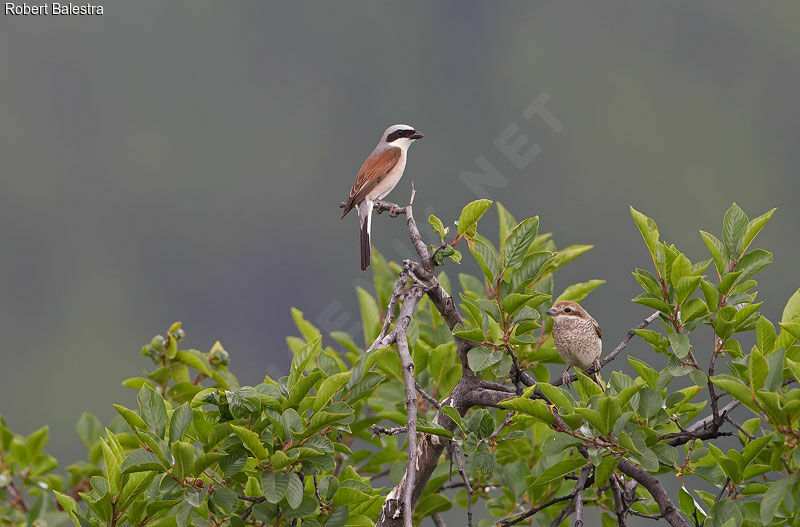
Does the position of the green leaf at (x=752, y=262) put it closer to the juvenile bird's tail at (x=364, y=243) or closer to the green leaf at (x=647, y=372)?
the green leaf at (x=647, y=372)

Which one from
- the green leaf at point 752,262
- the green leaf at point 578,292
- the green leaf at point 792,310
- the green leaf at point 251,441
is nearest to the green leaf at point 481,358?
the green leaf at point 251,441

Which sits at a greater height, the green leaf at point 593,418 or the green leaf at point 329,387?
the green leaf at point 329,387

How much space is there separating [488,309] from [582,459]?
1.83 ft

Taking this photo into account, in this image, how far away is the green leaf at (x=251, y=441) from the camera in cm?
226

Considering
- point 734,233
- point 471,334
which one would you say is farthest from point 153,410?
point 734,233

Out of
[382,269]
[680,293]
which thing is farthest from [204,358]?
[680,293]

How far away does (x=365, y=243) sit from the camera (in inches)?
177

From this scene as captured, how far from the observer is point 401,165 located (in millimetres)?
5242

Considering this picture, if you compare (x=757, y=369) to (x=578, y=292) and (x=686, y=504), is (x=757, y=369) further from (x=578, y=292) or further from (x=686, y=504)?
(x=578, y=292)

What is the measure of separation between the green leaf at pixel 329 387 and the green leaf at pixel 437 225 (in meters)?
0.63

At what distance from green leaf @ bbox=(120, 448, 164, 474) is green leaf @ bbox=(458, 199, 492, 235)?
1235 millimetres

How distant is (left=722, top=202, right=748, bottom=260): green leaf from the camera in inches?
102

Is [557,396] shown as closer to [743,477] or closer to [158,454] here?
[743,477]

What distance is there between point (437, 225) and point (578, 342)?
787 millimetres
